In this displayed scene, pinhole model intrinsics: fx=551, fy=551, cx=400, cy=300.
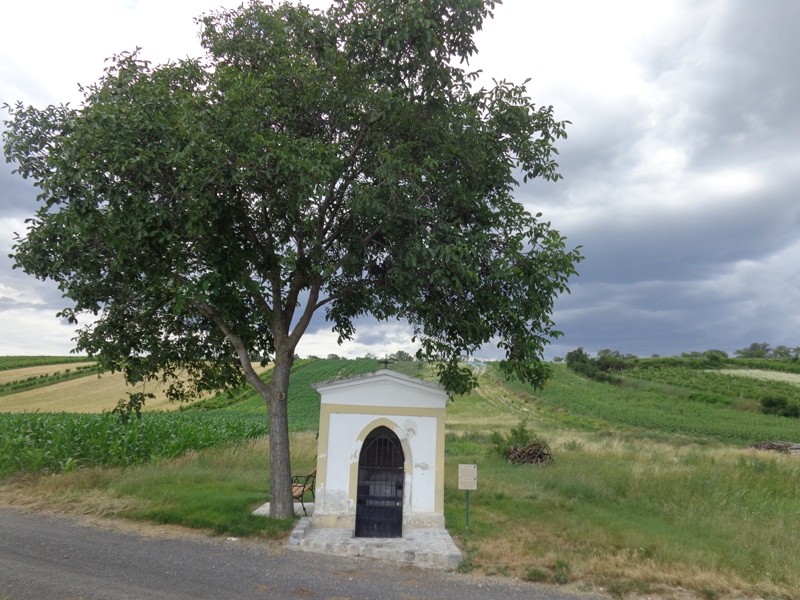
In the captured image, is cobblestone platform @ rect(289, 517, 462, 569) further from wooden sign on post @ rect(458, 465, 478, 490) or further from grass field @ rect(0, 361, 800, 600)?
wooden sign on post @ rect(458, 465, 478, 490)

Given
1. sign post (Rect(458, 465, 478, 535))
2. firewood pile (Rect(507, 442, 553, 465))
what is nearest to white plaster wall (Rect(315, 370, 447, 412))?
sign post (Rect(458, 465, 478, 535))

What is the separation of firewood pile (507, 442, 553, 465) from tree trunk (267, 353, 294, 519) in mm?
13414

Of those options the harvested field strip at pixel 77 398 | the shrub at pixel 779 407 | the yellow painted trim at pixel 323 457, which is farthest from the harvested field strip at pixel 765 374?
the yellow painted trim at pixel 323 457

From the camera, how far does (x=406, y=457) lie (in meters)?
12.8

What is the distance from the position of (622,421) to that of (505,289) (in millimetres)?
42135

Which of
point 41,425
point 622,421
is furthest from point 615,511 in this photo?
point 622,421

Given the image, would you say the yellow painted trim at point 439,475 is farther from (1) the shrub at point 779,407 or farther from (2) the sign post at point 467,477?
(1) the shrub at point 779,407

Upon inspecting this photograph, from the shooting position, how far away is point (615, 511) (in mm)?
14898

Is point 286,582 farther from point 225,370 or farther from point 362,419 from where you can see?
point 225,370

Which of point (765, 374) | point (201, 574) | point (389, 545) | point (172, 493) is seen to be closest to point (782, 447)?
point (389, 545)

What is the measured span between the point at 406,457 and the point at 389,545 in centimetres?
198

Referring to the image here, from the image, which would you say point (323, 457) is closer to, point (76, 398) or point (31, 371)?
point (76, 398)

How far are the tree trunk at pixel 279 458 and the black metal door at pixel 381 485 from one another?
1727 mm

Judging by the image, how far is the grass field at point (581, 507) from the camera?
33.0ft
